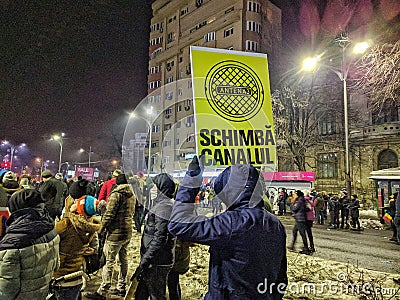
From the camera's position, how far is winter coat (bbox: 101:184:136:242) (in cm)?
512

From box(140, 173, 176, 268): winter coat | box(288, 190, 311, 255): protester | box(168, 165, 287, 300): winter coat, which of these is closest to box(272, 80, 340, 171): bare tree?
box(288, 190, 311, 255): protester

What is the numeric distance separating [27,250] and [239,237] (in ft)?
6.45

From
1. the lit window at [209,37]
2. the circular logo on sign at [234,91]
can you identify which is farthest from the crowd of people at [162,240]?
the lit window at [209,37]

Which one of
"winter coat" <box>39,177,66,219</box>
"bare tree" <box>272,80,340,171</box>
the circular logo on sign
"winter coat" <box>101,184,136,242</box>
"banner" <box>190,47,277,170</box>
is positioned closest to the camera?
"banner" <box>190,47,277,170</box>

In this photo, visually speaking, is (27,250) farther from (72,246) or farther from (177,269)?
(177,269)

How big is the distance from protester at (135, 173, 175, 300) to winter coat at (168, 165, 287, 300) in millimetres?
1669

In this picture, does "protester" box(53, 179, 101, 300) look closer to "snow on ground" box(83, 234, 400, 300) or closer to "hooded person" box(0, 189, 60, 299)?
"hooded person" box(0, 189, 60, 299)

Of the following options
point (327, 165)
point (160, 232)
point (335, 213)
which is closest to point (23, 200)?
point (160, 232)

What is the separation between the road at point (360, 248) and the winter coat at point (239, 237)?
7.20 meters

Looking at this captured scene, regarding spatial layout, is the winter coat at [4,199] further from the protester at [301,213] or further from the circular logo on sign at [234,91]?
the protester at [301,213]

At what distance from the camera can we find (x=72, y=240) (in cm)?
365

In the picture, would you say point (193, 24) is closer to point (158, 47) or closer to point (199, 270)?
point (158, 47)

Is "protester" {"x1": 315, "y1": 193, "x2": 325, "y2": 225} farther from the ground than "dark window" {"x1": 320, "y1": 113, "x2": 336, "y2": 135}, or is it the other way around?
"dark window" {"x1": 320, "y1": 113, "x2": 336, "y2": 135}

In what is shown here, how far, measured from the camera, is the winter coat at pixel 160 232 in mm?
Result: 3799
